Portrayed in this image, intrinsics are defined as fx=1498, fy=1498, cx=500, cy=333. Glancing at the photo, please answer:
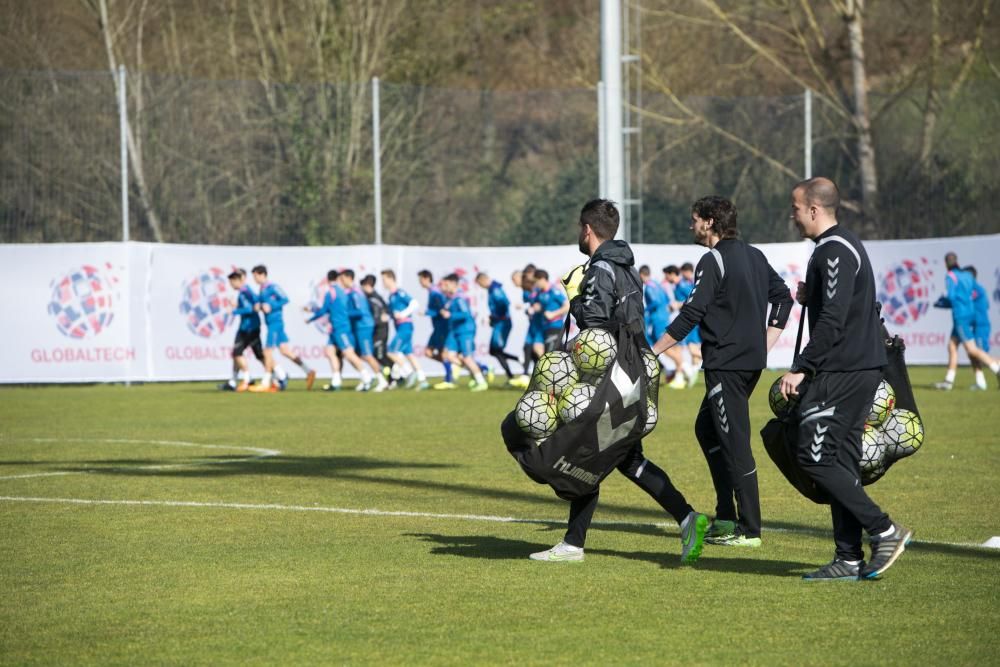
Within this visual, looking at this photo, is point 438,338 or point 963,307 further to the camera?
point 438,338

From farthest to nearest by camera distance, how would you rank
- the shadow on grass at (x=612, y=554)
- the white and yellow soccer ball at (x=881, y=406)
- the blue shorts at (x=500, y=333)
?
1. the blue shorts at (x=500, y=333)
2. the shadow on grass at (x=612, y=554)
3. the white and yellow soccer ball at (x=881, y=406)

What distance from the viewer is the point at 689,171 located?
34375 millimetres

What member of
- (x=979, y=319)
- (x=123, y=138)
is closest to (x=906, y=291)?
(x=979, y=319)

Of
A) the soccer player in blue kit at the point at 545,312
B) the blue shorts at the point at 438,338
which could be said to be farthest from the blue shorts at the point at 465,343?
the soccer player in blue kit at the point at 545,312

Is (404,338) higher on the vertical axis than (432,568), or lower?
higher

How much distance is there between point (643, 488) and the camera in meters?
8.58

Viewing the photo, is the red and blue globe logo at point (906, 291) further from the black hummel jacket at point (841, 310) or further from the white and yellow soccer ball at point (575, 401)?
the black hummel jacket at point (841, 310)

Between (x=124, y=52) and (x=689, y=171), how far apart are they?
53.9 ft

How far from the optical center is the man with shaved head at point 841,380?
7.55 meters

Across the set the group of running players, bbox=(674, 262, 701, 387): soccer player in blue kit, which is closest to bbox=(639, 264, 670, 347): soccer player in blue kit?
the group of running players

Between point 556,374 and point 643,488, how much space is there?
872mm

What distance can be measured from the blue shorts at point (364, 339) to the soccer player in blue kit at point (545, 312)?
294 cm

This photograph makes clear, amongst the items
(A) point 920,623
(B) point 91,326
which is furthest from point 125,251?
(A) point 920,623

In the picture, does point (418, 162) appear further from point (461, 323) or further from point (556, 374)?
point (556, 374)
